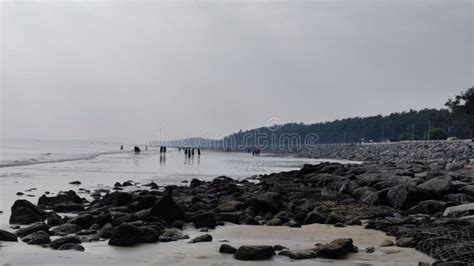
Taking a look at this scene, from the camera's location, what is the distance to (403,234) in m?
8.78

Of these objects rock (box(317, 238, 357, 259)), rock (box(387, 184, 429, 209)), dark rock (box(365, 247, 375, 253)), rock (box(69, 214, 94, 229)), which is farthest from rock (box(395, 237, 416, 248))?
rock (box(69, 214, 94, 229))

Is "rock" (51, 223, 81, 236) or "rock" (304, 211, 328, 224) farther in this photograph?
"rock" (304, 211, 328, 224)

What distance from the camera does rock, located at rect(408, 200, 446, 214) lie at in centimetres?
1178

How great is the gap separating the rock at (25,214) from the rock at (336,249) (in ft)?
20.0

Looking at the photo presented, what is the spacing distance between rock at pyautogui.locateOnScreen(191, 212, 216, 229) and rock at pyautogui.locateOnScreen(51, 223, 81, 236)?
2.30 meters

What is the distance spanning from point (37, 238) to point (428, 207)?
28.1ft

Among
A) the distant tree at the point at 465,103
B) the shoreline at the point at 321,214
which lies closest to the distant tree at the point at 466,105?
the distant tree at the point at 465,103

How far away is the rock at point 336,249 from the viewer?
7.22 m

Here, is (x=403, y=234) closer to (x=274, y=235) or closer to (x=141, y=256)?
(x=274, y=235)

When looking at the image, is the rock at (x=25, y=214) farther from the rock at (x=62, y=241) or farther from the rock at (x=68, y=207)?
the rock at (x=62, y=241)

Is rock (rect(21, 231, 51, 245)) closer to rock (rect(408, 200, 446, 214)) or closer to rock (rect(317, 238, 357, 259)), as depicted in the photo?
rock (rect(317, 238, 357, 259))

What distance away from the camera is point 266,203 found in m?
12.1

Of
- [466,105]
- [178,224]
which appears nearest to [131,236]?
[178,224]

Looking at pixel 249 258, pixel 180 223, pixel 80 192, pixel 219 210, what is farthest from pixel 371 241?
pixel 80 192
